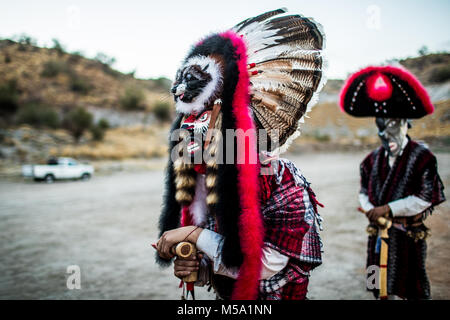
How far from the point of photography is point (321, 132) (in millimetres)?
31062

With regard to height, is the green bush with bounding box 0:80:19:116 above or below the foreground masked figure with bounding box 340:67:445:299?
above

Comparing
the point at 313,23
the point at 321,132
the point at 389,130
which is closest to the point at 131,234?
the point at 389,130

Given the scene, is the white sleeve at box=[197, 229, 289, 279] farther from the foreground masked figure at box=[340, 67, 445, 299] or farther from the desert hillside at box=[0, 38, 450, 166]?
the desert hillside at box=[0, 38, 450, 166]

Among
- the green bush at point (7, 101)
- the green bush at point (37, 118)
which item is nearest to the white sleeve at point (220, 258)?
the green bush at point (37, 118)

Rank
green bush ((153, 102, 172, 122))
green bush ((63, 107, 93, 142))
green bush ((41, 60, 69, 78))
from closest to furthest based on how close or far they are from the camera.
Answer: green bush ((63, 107, 93, 142))
green bush ((153, 102, 172, 122))
green bush ((41, 60, 69, 78))

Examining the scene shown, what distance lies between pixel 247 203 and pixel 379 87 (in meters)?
2.21

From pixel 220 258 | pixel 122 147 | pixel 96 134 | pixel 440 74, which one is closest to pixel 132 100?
pixel 96 134

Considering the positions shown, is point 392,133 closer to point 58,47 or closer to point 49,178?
point 49,178

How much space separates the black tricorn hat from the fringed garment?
0.34m

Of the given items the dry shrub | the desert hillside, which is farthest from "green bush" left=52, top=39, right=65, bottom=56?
the dry shrub

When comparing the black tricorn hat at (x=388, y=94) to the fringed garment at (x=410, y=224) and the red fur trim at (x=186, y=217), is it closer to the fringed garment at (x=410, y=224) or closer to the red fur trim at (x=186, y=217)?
the fringed garment at (x=410, y=224)

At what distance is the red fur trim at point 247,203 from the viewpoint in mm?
1474

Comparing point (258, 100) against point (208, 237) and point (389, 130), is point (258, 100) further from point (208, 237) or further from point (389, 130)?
point (389, 130)

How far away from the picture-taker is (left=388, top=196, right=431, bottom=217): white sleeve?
2.68m
